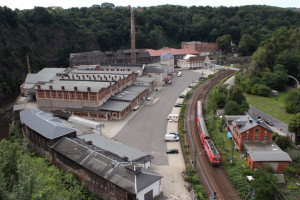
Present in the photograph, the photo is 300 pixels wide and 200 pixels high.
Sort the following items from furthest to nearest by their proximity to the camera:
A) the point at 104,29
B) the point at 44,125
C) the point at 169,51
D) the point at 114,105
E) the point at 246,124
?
the point at 104,29 < the point at 169,51 < the point at 114,105 < the point at 246,124 < the point at 44,125

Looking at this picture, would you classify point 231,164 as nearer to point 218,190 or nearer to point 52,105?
point 218,190

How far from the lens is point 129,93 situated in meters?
43.4

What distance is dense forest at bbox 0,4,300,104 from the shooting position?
2527 inches

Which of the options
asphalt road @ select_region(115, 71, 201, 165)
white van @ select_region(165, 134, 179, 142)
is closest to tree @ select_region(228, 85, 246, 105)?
asphalt road @ select_region(115, 71, 201, 165)

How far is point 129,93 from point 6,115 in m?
20.4

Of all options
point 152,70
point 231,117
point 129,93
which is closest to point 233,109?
point 231,117

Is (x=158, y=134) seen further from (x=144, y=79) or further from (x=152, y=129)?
(x=144, y=79)

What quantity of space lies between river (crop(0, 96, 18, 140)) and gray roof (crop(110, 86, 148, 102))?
15.7 meters

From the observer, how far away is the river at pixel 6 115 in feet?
119

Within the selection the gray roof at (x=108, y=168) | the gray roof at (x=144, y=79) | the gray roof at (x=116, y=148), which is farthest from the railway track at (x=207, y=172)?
the gray roof at (x=144, y=79)

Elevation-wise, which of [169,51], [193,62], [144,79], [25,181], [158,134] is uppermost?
[169,51]

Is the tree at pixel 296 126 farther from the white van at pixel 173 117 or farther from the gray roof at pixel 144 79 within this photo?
the gray roof at pixel 144 79

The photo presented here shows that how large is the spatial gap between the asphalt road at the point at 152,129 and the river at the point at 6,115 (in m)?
16.7

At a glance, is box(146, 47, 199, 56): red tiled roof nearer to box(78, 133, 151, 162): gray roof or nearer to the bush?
the bush
